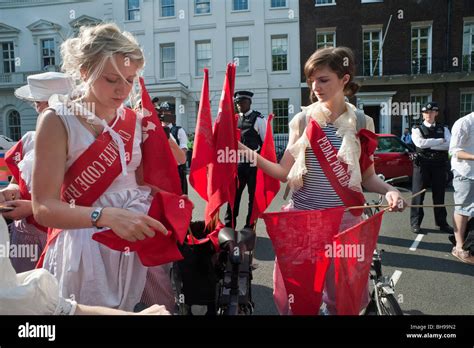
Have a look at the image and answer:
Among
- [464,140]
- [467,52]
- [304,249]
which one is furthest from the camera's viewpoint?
[467,52]

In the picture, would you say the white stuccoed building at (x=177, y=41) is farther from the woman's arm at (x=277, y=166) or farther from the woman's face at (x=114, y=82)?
the woman's arm at (x=277, y=166)

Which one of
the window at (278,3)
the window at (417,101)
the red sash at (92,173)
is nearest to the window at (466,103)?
the window at (417,101)

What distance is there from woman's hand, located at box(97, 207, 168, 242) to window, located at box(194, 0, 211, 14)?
1.75 metres

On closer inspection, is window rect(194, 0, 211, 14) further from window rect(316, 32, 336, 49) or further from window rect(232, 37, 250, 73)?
window rect(316, 32, 336, 49)

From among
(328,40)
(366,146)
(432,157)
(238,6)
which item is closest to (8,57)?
(238,6)

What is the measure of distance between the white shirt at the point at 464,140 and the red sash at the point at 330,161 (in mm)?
2554

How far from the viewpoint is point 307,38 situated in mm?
7258

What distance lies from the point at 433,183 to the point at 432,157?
392 millimetres

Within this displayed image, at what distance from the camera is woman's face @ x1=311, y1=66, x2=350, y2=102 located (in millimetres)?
1722

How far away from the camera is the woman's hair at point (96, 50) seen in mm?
1116

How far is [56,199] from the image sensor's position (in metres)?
1.03

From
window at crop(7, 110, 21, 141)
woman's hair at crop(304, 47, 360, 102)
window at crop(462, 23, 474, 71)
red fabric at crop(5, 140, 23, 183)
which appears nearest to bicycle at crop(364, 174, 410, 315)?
woman's hair at crop(304, 47, 360, 102)

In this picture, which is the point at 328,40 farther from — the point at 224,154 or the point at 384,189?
the point at 224,154
